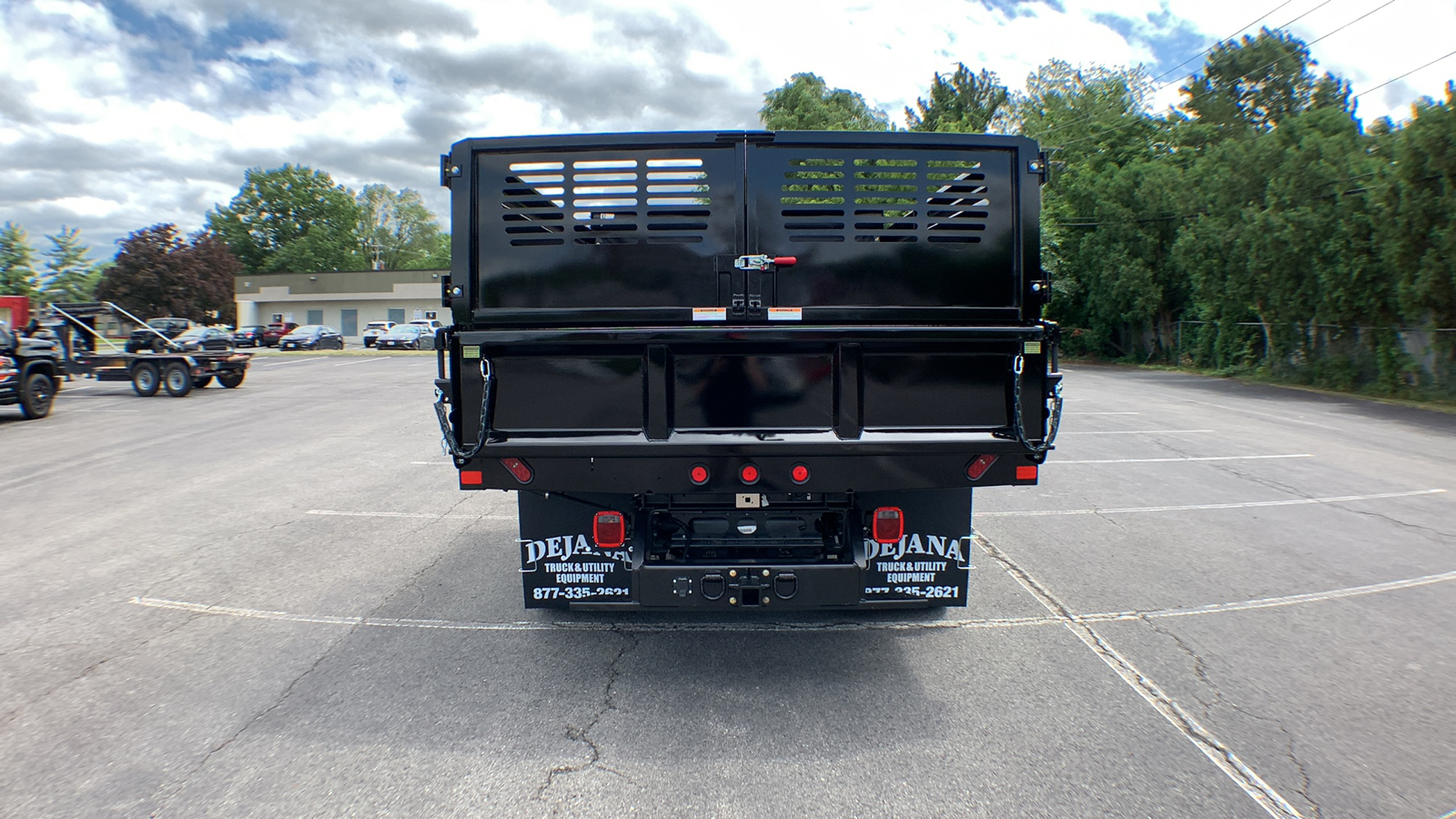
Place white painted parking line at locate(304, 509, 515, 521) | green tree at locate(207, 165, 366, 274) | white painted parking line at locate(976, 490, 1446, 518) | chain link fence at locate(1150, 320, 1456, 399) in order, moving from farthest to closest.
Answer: green tree at locate(207, 165, 366, 274) → chain link fence at locate(1150, 320, 1456, 399) → white painted parking line at locate(976, 490, 1446, 518) → white painted parking line at locate(304, 509, 515, 521)

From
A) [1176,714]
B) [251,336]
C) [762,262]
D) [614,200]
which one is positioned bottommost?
[1176,714]

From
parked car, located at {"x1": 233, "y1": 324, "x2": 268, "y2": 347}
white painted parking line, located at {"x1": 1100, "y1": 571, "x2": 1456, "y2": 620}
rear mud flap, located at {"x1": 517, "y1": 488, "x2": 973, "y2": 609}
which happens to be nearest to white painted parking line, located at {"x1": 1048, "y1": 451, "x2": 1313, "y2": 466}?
white painted parking line, located at {"x1": 1100, "y1": 571, "x2": 1456, "y2": 620}

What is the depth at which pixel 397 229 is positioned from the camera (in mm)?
103375

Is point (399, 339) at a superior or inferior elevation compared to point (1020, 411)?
superior

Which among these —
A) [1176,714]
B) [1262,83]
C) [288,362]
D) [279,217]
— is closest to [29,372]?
[1176,714]

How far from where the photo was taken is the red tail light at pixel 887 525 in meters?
4.03

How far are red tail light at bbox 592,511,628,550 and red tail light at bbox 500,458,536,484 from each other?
1.47 ft

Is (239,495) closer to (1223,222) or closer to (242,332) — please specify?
(1223,222)

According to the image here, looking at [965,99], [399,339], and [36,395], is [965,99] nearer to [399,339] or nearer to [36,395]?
[399,339]

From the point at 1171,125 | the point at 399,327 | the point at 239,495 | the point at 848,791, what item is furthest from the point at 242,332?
the point at 848,791

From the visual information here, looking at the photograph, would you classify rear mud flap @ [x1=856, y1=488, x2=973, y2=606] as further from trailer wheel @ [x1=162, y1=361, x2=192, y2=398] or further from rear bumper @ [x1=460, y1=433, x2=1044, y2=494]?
trailer wheel @ [x1=162, y1=361, x2=192, y2=398]

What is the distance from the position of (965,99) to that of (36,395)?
2282 inches

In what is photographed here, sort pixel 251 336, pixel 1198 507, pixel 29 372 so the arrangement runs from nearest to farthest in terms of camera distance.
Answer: pixel 1198 507 → pixel 29 372 → pixel 251 336

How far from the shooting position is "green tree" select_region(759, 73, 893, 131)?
49.2 m
